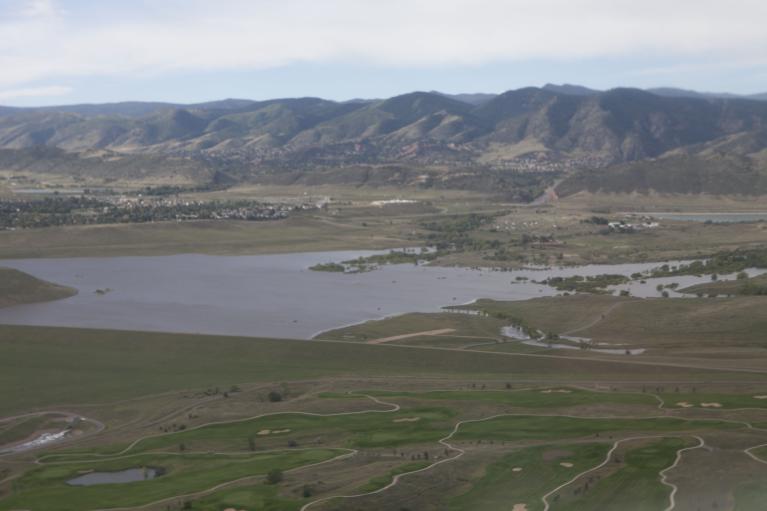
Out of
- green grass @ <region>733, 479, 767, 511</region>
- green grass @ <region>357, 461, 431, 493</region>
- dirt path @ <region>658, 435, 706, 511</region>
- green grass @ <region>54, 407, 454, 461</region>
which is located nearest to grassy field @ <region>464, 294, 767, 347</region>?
green grass @ <region>54, 407, 454, 461</region>

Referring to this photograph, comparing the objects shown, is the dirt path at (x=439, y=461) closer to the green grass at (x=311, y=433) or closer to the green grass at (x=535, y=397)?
the green grass at (x=311, y=433)

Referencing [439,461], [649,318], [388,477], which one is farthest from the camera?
[649,318]

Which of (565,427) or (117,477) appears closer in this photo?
(117,477)

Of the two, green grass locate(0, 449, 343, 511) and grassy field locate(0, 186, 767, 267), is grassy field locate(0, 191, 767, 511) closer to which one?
green grass locate(0, 449, 343, 511)

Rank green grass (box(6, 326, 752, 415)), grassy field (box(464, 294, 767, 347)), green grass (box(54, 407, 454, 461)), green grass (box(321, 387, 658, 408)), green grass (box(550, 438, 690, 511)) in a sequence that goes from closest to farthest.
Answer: green grass (box(550, 438, 690, 511)), green grass (box(54, 407, 454, 461)), green grass (box(321, 387, 658, 408)), green grass (box(6, 326, 752, 415)), grassy field (box(464, 294, 767, 347))

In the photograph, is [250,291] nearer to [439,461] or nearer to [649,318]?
[649,318]

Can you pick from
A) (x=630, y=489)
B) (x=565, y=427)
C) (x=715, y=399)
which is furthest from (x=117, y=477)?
(x=715, y=399)

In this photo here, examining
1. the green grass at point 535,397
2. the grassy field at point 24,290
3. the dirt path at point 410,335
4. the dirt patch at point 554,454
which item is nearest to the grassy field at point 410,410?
the dirt patch at point 554,454

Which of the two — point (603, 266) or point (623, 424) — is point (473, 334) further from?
point (603, 266)

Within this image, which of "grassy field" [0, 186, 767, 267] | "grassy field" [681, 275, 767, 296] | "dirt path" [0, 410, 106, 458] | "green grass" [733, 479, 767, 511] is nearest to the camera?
"green grass" [733, 479, 767, 511]
